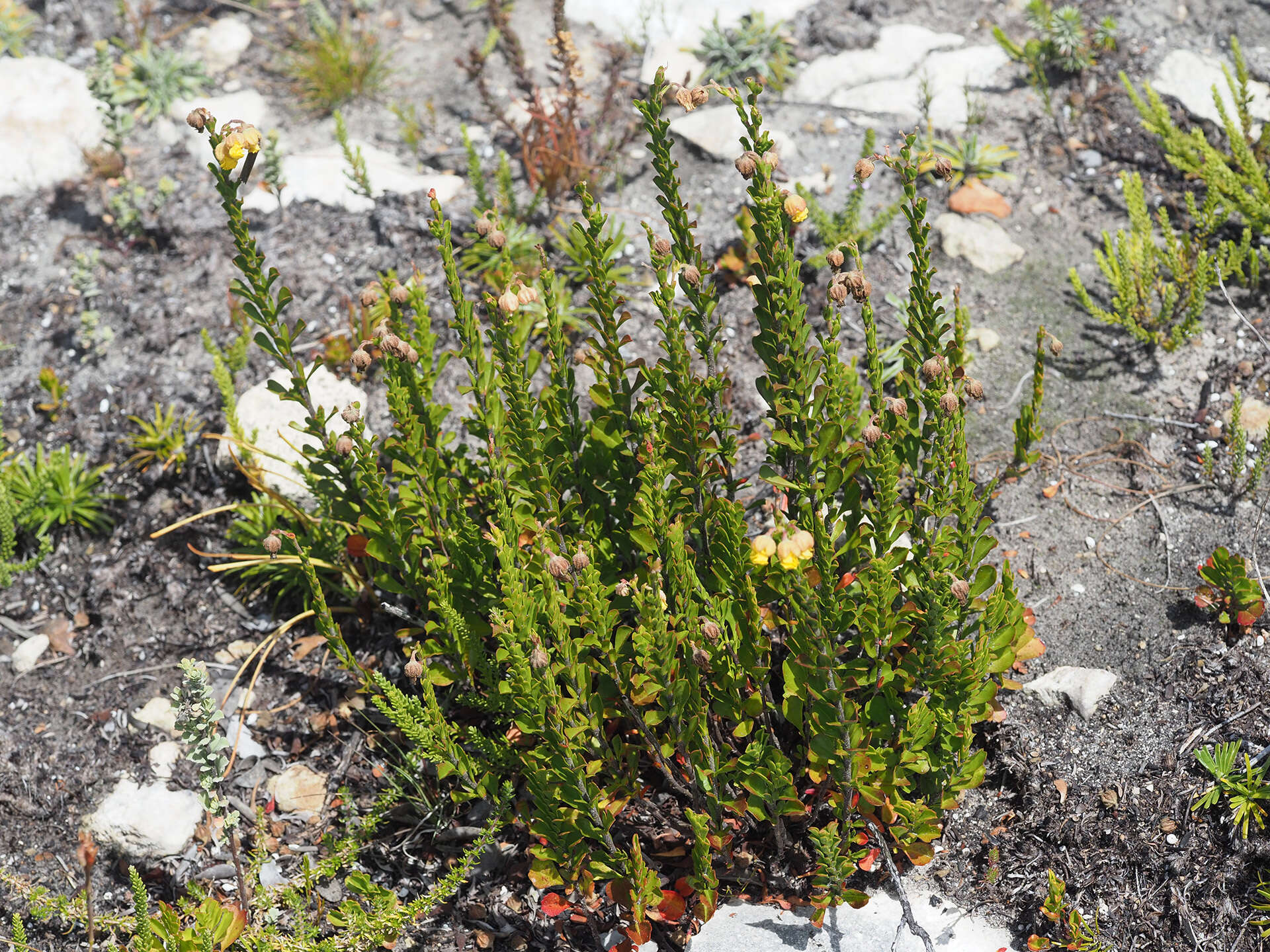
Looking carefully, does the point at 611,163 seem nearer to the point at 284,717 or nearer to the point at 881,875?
the point at 284,717

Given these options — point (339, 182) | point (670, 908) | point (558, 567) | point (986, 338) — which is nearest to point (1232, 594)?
point (986, 338)

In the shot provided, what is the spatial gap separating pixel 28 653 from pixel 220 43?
4.12 meters

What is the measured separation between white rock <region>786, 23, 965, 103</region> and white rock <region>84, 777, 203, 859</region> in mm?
4597

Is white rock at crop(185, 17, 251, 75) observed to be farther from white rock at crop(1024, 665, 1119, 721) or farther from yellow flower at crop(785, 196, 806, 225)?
white rock at crop(1024, 665, 1119, 721)

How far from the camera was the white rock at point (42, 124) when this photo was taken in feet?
18.8

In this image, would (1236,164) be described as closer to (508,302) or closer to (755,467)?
(755,467)

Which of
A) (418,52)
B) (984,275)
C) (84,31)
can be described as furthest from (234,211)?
(84,31)

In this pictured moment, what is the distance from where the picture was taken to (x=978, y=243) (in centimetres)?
479

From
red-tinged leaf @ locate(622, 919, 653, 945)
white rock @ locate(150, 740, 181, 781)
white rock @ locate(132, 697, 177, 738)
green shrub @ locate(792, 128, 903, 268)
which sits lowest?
white rock @ locate(150, 740, 181, 781)

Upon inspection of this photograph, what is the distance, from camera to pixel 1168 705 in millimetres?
3232

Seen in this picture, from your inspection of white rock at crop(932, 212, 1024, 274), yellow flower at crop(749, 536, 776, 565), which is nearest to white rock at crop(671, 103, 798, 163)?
white rock at crop(932, 212, 1024, 274)

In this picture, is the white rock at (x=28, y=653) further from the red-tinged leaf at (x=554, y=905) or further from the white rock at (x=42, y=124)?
the white rock at (x=42, y=124)

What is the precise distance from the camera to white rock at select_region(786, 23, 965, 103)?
18.6 feet

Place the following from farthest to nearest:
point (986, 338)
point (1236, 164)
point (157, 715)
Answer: point (1236, 164) → point (986, 338) → point (157, 715)
